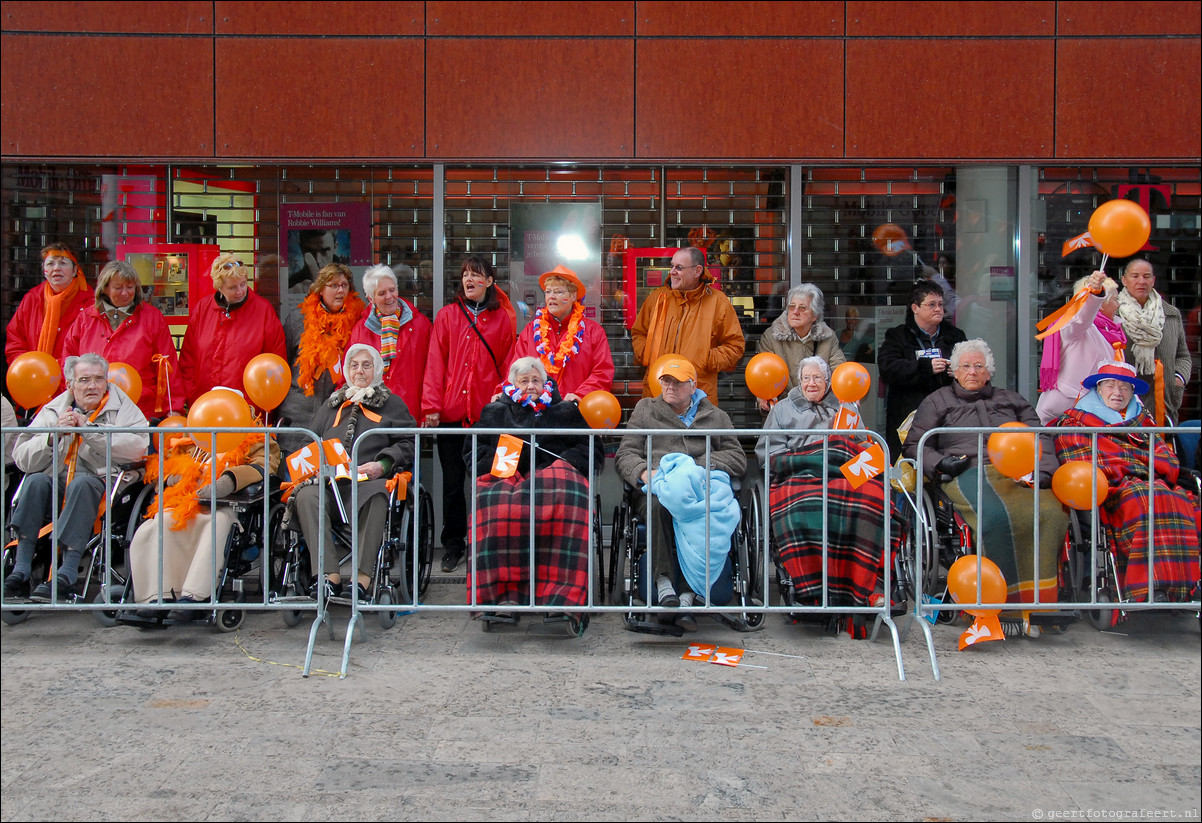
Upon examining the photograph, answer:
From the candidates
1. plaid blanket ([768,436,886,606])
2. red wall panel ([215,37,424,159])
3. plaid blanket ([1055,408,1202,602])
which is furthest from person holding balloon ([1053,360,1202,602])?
red wall panel ([215,37,424,159])

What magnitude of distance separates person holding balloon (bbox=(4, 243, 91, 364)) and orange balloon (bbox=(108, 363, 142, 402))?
94 cm

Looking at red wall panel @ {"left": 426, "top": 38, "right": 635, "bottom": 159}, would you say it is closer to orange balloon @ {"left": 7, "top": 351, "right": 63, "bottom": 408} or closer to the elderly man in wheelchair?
the elderly man in wheelchair

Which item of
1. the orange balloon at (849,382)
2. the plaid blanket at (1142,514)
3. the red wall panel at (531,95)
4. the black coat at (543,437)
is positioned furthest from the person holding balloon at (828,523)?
the red wall panel at (531,95)

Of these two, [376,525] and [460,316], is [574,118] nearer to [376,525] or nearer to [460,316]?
[460,316]

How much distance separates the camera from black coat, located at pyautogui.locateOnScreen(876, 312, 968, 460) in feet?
22.2

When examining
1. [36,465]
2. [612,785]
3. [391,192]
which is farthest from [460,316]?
[612,785]

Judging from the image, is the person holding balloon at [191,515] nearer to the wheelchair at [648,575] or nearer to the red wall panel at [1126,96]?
the wheelchair at [648,575]

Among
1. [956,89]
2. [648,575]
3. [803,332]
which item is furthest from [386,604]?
[956,89]

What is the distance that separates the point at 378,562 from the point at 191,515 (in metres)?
0.93

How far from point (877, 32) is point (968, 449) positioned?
325cm

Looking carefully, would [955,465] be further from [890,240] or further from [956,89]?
[956,89]

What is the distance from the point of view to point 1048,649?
5285 mm

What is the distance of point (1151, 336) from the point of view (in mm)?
6738

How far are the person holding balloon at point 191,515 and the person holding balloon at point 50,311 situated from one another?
1931 millimetres
